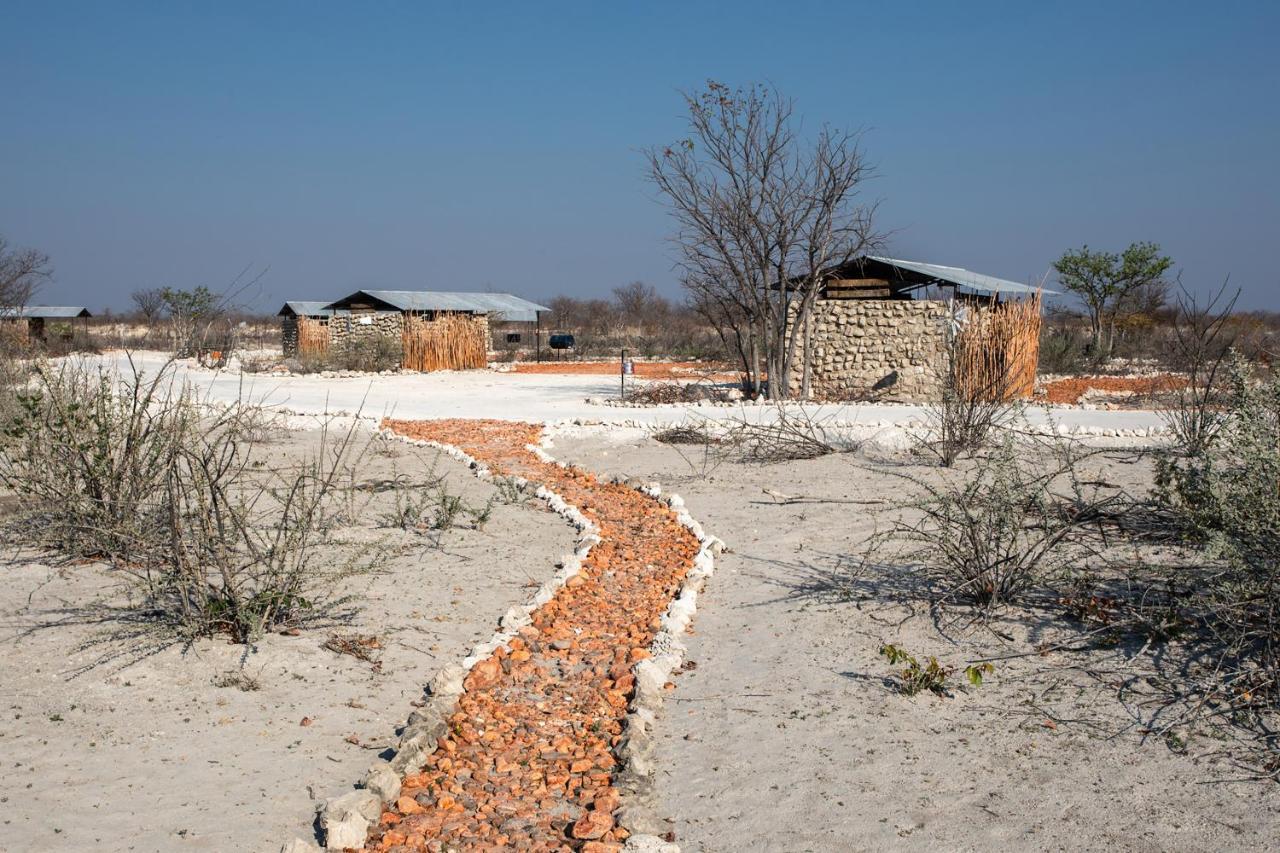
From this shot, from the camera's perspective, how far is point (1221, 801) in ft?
10.9

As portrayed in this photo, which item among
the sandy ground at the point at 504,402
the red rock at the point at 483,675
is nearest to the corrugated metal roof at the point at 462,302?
the sandy ground at the point at 504,402

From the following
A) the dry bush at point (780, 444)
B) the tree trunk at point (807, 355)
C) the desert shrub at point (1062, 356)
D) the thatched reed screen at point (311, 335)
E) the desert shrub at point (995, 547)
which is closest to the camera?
the desert shrub at point (995, 547)

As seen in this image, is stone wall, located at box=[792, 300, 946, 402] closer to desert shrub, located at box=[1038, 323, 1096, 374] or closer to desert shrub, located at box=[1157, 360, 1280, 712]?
desert shrub, located at box=[1038, 323, 1096, 374]

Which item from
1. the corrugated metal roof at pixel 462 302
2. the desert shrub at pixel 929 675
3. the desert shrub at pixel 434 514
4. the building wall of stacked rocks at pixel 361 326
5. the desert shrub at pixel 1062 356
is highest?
the corrugated metal roof at pixel 462 302

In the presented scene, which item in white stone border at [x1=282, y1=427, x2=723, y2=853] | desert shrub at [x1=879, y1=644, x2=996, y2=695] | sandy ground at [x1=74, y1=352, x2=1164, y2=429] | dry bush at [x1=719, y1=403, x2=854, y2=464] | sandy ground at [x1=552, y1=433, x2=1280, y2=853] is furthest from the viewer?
sandy ground at [x1=74, y1=352, x2=1164, y2=429]

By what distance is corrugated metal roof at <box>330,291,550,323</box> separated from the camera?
34206mm

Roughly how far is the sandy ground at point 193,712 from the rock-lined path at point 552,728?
0.27m

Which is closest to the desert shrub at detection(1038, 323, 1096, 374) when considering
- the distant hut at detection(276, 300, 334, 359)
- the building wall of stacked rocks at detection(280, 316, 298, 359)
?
the distant hut at detection(276, 300, 334, 359)

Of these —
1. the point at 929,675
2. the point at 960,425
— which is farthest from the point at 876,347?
the point at 929,675

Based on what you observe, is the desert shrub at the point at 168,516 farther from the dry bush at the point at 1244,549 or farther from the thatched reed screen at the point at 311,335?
the thatched reed screen at the point at 311,335

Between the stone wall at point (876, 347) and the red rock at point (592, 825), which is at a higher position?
the stone wall at point (876, 347)

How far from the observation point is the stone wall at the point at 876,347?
727 inches

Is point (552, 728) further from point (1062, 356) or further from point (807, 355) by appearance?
point (1062, 356)

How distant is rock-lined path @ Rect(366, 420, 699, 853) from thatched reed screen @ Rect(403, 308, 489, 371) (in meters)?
23.4
